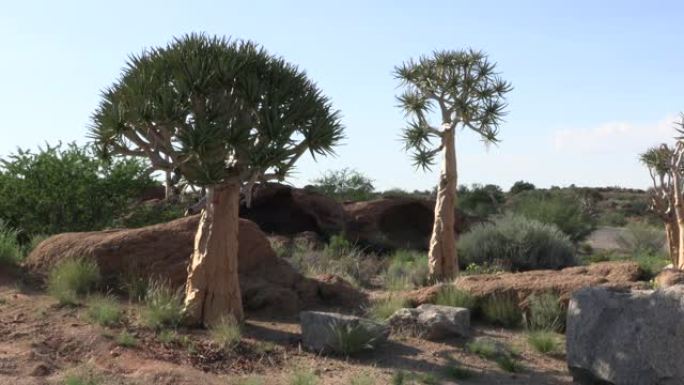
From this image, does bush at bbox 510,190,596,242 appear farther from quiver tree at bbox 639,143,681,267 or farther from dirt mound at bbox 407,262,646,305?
dirt mound at bbox 407,262,646,305

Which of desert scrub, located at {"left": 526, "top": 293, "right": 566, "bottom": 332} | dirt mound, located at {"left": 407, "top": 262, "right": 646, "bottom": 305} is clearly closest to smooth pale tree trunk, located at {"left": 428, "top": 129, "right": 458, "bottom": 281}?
dirt mound, located at {"left": 407, "top": 262, "right": 646, "bottom": 305}

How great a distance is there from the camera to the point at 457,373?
27.6ft

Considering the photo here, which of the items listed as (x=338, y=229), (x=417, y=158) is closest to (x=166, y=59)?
(x=417, y=158)

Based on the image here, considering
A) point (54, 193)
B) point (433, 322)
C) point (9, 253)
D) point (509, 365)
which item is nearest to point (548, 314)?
point (433, 322)

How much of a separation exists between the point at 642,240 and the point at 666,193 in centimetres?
1080

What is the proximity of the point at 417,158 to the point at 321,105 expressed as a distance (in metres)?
6.32

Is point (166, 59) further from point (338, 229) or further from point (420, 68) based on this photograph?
point (338, 229)

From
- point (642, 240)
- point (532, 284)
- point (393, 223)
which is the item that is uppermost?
point (393, 223)

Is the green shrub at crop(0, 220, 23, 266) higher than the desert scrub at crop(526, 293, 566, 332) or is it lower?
higher

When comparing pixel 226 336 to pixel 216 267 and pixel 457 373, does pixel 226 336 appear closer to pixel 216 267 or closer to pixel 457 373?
pixel 216 267

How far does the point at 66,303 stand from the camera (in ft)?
34.2

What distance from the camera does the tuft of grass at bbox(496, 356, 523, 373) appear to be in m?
8.79

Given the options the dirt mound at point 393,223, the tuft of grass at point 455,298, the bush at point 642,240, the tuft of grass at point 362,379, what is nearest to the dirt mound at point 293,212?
the dirt mound at point 393,223

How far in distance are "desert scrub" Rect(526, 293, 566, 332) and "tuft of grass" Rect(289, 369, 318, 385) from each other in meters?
3.61
